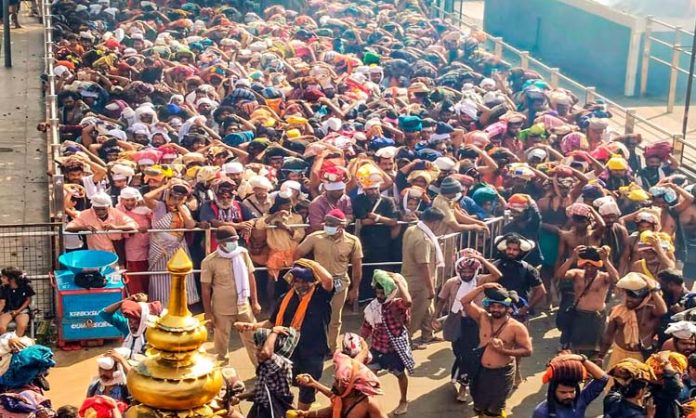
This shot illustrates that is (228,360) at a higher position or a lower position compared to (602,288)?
lower

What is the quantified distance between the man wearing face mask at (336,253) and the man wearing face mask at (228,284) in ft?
Result: 2.53

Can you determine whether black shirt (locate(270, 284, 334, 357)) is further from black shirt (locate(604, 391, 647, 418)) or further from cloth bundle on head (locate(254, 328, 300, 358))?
black shirt (locate(604, 391, 647, 418))

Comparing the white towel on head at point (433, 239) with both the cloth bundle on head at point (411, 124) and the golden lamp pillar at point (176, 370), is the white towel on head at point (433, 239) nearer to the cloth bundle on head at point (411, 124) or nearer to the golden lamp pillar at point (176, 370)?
the cloth bundle on head at point (411, 124)

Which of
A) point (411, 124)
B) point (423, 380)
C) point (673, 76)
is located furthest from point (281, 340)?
point (673, 76)

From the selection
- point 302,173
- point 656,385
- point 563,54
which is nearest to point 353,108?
point 302,173

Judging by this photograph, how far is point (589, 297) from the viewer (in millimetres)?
12016

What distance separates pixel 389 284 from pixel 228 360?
217 cm

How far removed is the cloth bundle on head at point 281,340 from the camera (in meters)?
9.72

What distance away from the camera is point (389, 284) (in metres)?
11.1

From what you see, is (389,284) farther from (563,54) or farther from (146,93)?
(563,54)

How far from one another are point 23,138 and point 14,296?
997 cm

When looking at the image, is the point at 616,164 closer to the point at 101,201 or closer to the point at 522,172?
the point at 522,172

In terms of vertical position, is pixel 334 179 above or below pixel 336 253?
above

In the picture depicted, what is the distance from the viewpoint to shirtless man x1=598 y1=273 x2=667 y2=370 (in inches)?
433
